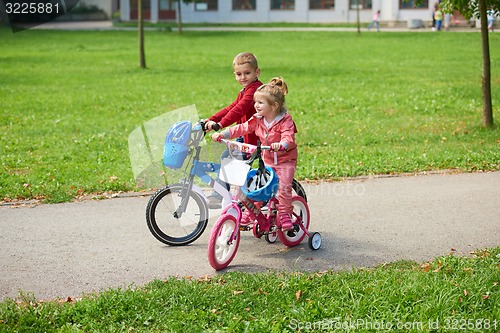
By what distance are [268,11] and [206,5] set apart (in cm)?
580

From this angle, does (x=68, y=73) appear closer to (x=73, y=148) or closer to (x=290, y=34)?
(x=73, y=148)

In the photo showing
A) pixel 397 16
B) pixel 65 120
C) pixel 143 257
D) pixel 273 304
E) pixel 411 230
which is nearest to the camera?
pixel 273 304

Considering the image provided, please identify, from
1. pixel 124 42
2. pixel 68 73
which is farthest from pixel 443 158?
pixel 124 42

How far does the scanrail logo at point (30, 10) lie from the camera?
6.53 m

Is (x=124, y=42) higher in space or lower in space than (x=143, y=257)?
higher

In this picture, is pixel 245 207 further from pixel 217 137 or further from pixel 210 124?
pixel 210 124

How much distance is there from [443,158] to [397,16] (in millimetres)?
49643

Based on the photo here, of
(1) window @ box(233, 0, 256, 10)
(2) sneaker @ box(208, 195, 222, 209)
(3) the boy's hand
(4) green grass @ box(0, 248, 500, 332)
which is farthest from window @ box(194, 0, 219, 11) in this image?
(4) green grass @ box(0, 248, 500, 332)

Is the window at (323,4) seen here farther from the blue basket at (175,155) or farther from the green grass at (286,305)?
the green grass at (286,305)

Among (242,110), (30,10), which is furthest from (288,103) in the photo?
(242,110)

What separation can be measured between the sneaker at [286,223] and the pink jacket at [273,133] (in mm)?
478

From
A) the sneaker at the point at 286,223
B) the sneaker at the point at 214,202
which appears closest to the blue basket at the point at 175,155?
the sneaker at the point at 214,202

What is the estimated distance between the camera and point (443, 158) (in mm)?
10594

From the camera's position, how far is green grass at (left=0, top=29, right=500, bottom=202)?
33.9 feet
